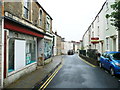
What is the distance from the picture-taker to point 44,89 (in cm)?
593

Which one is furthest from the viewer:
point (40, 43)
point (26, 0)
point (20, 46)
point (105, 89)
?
point (40, 43)

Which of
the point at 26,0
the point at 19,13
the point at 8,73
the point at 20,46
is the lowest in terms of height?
the point at 8,73

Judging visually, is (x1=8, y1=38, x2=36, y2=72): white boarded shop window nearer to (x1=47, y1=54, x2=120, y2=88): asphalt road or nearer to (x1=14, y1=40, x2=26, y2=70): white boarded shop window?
(x1=14, y1=40, x2=26, y2=70): white boarded shop window

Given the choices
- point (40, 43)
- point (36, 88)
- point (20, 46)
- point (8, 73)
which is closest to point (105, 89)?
point (36, 88)

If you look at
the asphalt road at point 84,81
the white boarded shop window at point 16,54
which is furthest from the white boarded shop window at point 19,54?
the asphalt road at point 84,81

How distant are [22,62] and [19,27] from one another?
2.29 metres

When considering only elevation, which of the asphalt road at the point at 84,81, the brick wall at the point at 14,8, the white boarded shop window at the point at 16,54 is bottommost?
the asphalt road at the point at 84,81

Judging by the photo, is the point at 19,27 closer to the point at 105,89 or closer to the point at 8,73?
the point at 8,73

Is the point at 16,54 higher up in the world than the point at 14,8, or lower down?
lower down

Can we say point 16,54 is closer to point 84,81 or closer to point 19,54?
point 19,54

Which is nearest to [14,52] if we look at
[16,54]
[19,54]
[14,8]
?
[16,54]

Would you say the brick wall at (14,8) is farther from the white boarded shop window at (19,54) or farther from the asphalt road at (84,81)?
the asphalt road at (84,81)

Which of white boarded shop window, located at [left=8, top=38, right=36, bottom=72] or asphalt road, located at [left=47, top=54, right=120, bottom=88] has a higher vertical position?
white boarded shop window, located at [left=8, top=38, right=36, bottom=72]

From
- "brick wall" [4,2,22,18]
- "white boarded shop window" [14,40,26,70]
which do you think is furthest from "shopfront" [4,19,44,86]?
"brick wall" [4,2,22,18]
